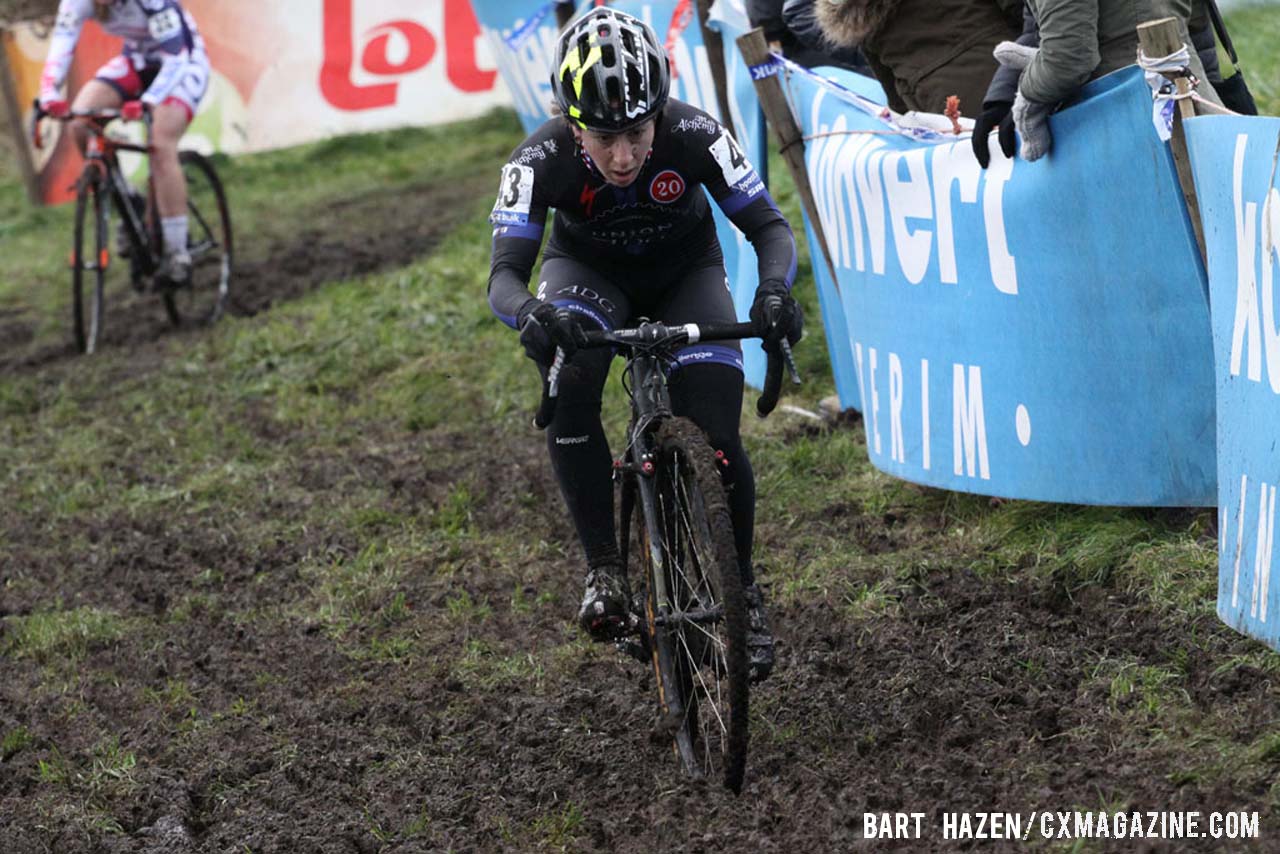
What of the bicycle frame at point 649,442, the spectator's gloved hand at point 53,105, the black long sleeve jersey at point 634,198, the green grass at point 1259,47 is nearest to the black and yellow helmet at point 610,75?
the black long sleeve jersey at point 634,198

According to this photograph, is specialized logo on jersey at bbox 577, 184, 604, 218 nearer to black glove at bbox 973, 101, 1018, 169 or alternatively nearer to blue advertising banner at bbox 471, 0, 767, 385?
black glove at bbox 973, 101, 1018, 169

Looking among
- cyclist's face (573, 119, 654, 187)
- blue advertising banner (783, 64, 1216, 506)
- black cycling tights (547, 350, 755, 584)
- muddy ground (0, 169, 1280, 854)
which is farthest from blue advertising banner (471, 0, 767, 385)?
black cycling tights (547, 350, 755, 584)

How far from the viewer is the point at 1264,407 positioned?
4.19 meters

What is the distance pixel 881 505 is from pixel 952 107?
1752mm

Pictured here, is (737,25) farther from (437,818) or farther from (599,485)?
(437,818)

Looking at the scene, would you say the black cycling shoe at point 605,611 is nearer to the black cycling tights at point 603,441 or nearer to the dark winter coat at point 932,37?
the black cycling tights at point 603,441

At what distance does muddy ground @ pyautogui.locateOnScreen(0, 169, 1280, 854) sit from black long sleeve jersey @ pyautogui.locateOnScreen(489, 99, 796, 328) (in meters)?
1.40

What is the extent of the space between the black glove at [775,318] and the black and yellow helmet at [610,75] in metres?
0.65

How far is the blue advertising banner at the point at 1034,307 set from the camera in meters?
4.96

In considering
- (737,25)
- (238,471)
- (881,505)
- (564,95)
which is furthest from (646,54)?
(238,471)

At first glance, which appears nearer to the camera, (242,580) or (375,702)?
(375,702)

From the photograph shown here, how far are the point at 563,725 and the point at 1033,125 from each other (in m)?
2.46

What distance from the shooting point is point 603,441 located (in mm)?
4918

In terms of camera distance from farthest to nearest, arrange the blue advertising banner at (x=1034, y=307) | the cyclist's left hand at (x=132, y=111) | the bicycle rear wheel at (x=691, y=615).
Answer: the cyclist's left hand at (x=132, y=111)
the blue advertising banner at (x=1034, y=307)
the bicycle rear wheel at (x=691, y=615)
